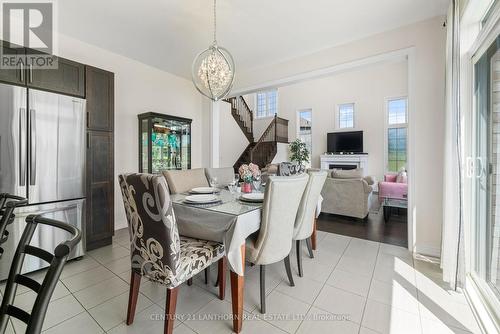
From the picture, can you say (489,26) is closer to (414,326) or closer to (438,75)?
(438,75)

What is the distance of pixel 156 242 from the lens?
1.41 m

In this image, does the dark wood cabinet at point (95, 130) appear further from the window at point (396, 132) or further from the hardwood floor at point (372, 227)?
the window at point (396, 132)

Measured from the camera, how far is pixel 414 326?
5.18 feet

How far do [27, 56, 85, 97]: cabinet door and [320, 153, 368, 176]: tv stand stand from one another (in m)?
6.88

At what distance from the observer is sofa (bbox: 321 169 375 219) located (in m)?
3.86

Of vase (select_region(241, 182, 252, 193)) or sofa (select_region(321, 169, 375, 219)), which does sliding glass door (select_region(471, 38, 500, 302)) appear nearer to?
sofa (select_region(321, 169, 375, 219))

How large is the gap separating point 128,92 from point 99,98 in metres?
0.96

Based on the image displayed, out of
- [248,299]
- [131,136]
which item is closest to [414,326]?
[248,299]

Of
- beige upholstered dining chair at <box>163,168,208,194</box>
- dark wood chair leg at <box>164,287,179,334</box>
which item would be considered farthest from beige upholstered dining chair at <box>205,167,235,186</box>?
dark wood chair leg at <box>164,287,179,334</box>

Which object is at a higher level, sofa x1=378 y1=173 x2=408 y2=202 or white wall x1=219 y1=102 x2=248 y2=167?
white wall x1=219 y1=102 x2=248 y2=167

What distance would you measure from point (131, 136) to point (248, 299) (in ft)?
10.4

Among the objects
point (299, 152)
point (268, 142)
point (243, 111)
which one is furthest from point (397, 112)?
point (243, 111)

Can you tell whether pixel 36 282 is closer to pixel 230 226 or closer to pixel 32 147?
pixel 230 226

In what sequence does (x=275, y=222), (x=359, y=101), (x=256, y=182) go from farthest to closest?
1. (x=359, y=101)
2. (x=256, y=182)
3. (x=275, y=222)
